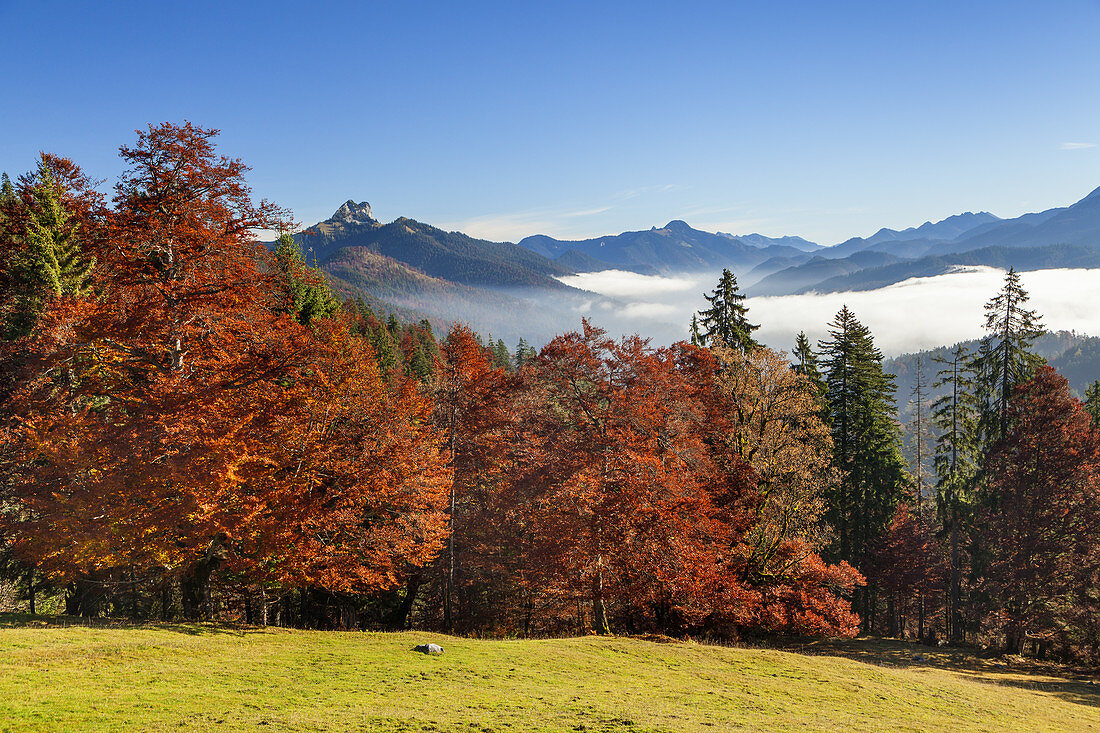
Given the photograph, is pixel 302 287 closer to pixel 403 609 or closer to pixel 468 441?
pixel 468 441

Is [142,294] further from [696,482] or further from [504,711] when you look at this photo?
[696,482]

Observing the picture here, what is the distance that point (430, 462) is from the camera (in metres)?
26.5

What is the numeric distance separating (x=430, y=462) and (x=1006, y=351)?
35.6 metres

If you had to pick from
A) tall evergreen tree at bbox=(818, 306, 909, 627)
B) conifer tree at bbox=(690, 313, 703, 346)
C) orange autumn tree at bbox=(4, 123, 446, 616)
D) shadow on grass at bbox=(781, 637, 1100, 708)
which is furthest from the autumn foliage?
tall evergreen tree at bbox=(818, 306, 909, 627)

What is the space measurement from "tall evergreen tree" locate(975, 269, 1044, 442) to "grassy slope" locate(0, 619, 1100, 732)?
17.1m

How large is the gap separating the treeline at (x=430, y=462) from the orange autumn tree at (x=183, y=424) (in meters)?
0.11

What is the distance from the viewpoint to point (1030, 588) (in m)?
30.1

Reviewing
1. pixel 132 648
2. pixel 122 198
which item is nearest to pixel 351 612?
pixel 132 648

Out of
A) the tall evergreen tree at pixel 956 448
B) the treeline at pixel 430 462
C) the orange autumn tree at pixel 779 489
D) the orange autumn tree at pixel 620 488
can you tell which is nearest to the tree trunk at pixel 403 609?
the treeline at pixel 430 462

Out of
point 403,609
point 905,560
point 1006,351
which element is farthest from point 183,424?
point 905,560

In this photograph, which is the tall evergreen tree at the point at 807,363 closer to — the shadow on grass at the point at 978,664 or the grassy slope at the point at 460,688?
the shadow on grass at the point at 978,664

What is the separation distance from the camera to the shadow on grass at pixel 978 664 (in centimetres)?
2480

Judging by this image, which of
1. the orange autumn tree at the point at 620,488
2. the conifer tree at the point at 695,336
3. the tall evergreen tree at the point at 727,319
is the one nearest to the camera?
the orange autumn tree at the point at 620,488

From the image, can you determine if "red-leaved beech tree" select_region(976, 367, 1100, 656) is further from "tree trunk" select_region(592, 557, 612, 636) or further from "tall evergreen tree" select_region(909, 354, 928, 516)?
"tree trunk" select_region(592, 557, 612, 636)
